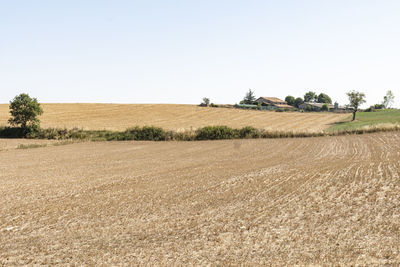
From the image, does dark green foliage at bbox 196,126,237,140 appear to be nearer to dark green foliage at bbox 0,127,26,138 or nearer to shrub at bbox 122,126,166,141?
shrub at bbox 122,126,166,141

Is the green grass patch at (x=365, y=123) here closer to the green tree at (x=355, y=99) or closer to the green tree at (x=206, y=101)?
the green tree at (x=355, y=99)

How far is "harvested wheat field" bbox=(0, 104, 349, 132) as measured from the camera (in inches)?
2404

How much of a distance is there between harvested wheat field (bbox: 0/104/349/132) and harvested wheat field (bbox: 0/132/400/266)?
4317cm


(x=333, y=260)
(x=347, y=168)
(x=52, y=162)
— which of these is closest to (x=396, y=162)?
(x=347, y=168)

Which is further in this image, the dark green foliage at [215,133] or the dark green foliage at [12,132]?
the dark green foliage at [12,132]

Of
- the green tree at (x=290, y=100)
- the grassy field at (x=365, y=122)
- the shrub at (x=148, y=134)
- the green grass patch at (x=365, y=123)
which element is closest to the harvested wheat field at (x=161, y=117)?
the grassy field at (x=365, y=122)

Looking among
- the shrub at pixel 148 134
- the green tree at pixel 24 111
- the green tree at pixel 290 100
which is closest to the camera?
the shrub at pixel 148 134

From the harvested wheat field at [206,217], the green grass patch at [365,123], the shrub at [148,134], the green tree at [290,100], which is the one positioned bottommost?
the harvested wheat field at [206,217]

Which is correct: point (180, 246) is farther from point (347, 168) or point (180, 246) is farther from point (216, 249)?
point (347, 168)

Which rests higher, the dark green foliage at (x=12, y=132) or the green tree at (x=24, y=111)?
the green tree at (x=24, y=111)

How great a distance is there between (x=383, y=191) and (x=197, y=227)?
715 cm

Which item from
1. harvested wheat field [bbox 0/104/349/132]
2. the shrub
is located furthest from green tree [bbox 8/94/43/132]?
the shrub

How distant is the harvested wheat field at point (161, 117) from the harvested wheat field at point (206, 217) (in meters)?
43.2

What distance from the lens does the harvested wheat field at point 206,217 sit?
688cm
